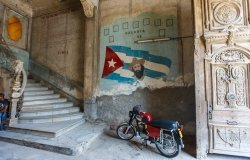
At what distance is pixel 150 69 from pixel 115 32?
1745mm

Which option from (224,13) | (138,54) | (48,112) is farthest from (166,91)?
(48,112)

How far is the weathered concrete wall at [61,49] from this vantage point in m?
6.58

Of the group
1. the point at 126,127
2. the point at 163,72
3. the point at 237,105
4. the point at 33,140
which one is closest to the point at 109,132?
the point at 126,127

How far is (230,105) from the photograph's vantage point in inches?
136

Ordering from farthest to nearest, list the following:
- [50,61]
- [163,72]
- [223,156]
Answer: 1. [50,61]
2. [163,72]
3. [223,156]

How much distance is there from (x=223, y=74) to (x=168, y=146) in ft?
6.03

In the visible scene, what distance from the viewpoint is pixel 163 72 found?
16.9 feet

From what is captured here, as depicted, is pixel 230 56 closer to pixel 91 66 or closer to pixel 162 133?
pixel 162 133

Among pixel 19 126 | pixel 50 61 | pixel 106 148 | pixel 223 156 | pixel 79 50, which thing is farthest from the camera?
pixel 50 61

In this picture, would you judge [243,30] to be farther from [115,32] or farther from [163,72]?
[115,32]

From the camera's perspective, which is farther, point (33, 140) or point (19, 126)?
point (19, 126)

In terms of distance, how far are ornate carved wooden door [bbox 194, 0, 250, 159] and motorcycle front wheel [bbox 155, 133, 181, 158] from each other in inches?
17.3

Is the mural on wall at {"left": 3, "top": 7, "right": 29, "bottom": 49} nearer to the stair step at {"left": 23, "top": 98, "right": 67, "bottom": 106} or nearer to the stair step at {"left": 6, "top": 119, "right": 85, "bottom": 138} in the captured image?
the stair step at {"left": 23, "top": 98, "right": 67, "bottom": 106}

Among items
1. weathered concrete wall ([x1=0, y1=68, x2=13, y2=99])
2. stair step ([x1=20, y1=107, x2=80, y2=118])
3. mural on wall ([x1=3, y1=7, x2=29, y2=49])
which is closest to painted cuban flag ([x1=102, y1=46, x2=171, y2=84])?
stair step ([x1=20, y1=107, x2=80, y2=118])
